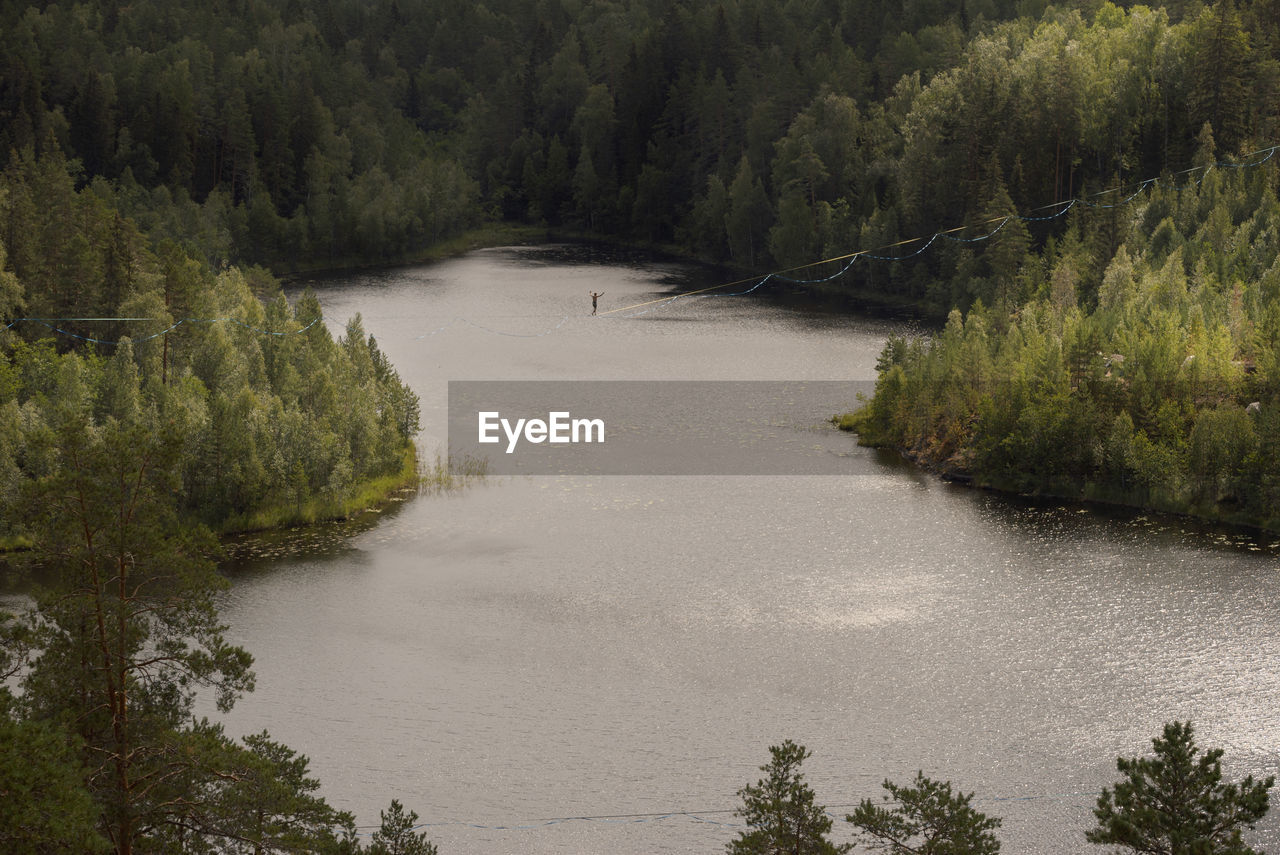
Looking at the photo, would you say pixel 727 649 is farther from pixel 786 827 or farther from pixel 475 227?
pixel 475 227

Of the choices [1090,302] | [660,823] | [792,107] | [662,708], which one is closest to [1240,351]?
[1090,302]

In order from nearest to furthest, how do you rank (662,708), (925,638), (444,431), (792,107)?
(662,708) < (925,638) < (444,431) < (792,107)

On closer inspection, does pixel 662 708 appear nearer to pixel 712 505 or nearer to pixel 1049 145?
pixel 712 505

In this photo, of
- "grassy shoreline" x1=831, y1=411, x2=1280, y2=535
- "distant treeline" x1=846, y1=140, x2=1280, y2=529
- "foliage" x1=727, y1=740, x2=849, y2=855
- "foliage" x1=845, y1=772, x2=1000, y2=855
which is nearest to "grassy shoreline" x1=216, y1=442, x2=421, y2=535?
"grassy shoreline" x1=831, y1=411, x2=1280, y2=535

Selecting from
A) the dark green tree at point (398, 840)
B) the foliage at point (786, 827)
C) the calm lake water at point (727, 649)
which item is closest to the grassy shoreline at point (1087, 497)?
the calm lake water at point (727, 649)

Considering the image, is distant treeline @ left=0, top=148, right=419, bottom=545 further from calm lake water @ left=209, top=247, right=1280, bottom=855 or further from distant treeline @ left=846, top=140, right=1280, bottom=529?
distant treeline @ left=846, top=140, right=1280, bottom=529

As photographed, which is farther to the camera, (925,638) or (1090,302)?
(1090,302)
